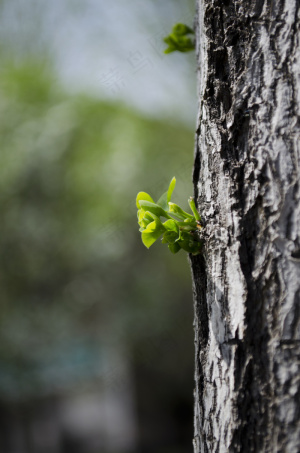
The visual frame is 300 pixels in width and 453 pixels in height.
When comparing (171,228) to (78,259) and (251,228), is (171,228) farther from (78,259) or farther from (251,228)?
(78,259)

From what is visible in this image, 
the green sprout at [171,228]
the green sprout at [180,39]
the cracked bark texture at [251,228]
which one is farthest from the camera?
the green sprout at [180,39]

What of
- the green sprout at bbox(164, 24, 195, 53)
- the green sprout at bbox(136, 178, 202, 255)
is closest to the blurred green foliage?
the green sprout at bbox(164, 24, 195, 53)

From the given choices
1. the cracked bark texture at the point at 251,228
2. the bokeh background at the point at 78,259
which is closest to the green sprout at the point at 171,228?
the cracked bark texture at the point at 251,228

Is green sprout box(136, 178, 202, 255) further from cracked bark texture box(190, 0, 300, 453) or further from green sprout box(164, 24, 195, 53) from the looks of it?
green sprout box(164, 24, 195, 53)

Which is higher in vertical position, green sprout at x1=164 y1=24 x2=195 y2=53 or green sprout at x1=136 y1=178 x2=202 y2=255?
green sprout at x1=164 y1=24 x2=195 y2=53

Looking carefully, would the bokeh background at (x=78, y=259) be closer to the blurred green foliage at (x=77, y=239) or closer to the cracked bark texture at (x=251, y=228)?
the blurred green foliage at (x=77, y=239)

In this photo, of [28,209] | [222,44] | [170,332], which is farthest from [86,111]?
[222,44]
